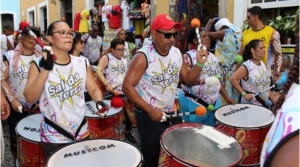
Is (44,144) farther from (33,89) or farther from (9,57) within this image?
(9,57)

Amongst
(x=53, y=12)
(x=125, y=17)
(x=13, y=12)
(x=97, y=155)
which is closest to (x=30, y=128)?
(x=97, y=155)

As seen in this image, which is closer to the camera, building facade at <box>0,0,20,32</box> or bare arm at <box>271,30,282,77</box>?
bare arm at <box>271,30,282,77</box>

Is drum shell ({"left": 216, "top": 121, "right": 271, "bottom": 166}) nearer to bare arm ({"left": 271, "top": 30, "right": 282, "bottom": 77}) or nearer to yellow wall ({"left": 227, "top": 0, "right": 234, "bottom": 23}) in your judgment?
bare arm ({"left": 271, "top": 30, "right": 282, "bottom": 77})

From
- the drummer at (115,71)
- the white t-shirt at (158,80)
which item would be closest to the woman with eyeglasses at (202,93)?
the white t-shirt at (158,80)

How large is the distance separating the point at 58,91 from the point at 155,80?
872 millimetres

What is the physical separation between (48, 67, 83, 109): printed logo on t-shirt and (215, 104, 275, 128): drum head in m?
1.52

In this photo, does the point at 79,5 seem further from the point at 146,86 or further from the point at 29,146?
the point at 146,86

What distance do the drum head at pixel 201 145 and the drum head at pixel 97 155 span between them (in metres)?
0.28

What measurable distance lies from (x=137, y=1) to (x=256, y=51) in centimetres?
744

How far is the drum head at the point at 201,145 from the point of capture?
87.6 inches

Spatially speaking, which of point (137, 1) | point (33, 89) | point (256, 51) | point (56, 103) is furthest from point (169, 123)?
point (137, 1)

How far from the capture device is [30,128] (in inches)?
121

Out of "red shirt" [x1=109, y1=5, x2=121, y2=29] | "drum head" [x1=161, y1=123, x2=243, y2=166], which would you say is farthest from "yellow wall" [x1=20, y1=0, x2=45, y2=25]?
"drum head" [x1=161, y1=123, x2=243, y2=166]

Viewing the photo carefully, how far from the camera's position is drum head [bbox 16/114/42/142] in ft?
9.55
